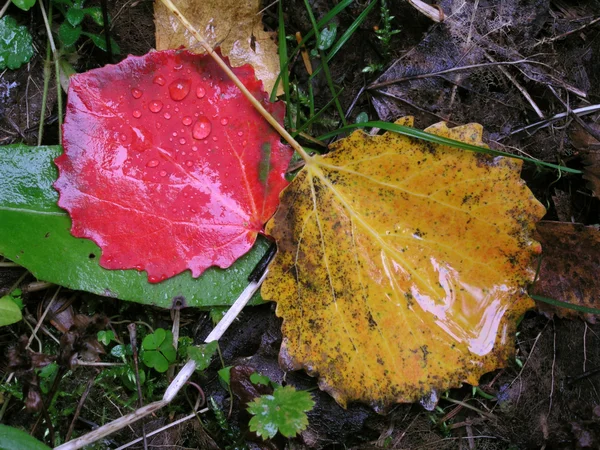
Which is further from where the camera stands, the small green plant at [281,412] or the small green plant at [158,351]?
the small green plant at [158,351]

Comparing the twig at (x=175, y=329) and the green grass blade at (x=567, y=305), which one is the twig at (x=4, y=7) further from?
the green grass blade at (x=567, y=305)

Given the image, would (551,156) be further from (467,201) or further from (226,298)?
(226,298)

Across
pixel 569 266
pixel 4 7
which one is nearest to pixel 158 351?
pixel 4 7

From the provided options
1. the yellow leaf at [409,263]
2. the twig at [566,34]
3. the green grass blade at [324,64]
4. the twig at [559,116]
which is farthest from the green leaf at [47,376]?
the twig at [566,34]

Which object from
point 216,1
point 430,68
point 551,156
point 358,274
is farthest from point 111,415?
point 551,156

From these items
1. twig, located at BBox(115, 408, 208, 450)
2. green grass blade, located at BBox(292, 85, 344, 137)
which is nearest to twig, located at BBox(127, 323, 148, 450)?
twig, located at BBox(115, 408, 208, 450)

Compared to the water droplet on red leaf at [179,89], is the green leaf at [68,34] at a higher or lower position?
higher

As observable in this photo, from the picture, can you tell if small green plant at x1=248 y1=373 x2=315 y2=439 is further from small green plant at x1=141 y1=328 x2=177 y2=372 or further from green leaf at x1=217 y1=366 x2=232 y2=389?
small green plant at x1=141 y1=328 x2=177 y2=372
